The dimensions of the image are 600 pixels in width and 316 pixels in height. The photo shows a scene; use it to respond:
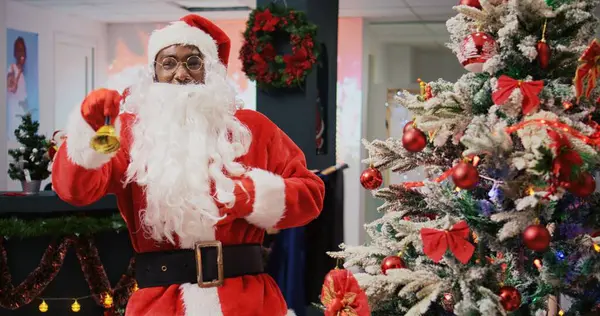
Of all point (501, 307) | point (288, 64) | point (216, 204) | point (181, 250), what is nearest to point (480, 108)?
point (501, 307)

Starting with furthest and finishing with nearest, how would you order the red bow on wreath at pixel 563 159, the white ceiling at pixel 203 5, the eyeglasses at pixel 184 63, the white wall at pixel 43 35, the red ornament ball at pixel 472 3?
the white ceiling at pixel 203 5 < the white wall at pixel 43 35 < the eyeglasses at pixel 184 63 < the red ornament ball at pixel 472 3 < the red bow on wreath at pixel 563 159

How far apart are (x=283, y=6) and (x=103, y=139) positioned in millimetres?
2975

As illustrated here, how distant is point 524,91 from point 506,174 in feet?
0.63

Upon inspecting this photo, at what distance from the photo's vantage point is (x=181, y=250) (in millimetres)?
2109

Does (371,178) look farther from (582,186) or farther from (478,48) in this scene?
(582,186)

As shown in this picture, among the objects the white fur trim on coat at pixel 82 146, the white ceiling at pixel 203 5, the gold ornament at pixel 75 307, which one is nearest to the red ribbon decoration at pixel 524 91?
the white fur trim on coat at pixel 82 146

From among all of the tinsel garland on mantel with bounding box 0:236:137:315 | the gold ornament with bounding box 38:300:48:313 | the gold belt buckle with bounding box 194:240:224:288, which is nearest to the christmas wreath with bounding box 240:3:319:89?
the tinsel garland on mantel with bounding box 0:236:137:315

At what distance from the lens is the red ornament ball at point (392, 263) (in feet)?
6.13

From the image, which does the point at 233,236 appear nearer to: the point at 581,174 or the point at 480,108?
the point at 480,108

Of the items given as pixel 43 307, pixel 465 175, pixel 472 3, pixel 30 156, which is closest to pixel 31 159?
pixel 30 156

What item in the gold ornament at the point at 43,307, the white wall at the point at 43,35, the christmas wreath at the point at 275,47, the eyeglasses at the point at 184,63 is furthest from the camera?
the white wall at the point at 43,35

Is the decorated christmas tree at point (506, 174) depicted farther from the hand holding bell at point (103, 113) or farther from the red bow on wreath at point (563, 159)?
the hand holding bell at point (103, 113)

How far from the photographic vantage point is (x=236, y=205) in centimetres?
211

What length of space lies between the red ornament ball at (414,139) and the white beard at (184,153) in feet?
1.81
